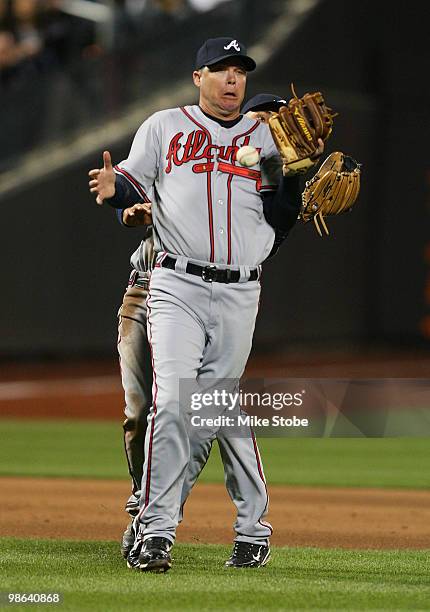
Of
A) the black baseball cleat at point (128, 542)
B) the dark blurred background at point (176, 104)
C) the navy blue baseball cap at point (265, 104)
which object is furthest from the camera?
the dark blurred background at point (176, 104)

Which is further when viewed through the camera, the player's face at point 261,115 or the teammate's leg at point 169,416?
the player's face at point 261,115

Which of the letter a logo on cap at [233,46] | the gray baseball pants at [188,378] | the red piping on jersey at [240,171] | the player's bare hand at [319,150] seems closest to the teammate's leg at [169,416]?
the gray baseball pants at [188,378]

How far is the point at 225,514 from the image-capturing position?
720 cm

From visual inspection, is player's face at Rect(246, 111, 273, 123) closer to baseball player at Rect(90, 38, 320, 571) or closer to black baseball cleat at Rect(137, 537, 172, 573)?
baseball player at Rect(90, 38, 320, 571)

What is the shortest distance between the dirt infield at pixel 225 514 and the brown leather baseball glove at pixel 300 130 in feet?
6.89

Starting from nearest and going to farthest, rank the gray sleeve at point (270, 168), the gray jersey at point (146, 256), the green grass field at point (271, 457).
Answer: the gray sleeve at point (270, 168) < the gray jersey at point (146, 256) < the green grass field at point (271, 457)

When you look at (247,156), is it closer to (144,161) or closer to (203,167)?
(203,167)

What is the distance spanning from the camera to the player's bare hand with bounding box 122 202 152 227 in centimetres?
523

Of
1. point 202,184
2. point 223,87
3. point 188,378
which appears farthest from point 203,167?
point 188,378

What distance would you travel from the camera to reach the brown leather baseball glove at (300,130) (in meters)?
4.63

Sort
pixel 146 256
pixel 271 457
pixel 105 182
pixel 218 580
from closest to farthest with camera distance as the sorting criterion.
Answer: pixel 218 580, pixel 105 182, pixel 146 256, pixel 271 457

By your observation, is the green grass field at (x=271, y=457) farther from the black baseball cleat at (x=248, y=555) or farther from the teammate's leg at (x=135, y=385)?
the black baseball cleat at (x=248, y=555)

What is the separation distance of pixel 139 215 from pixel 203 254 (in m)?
0.56

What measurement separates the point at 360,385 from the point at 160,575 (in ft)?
3.46
